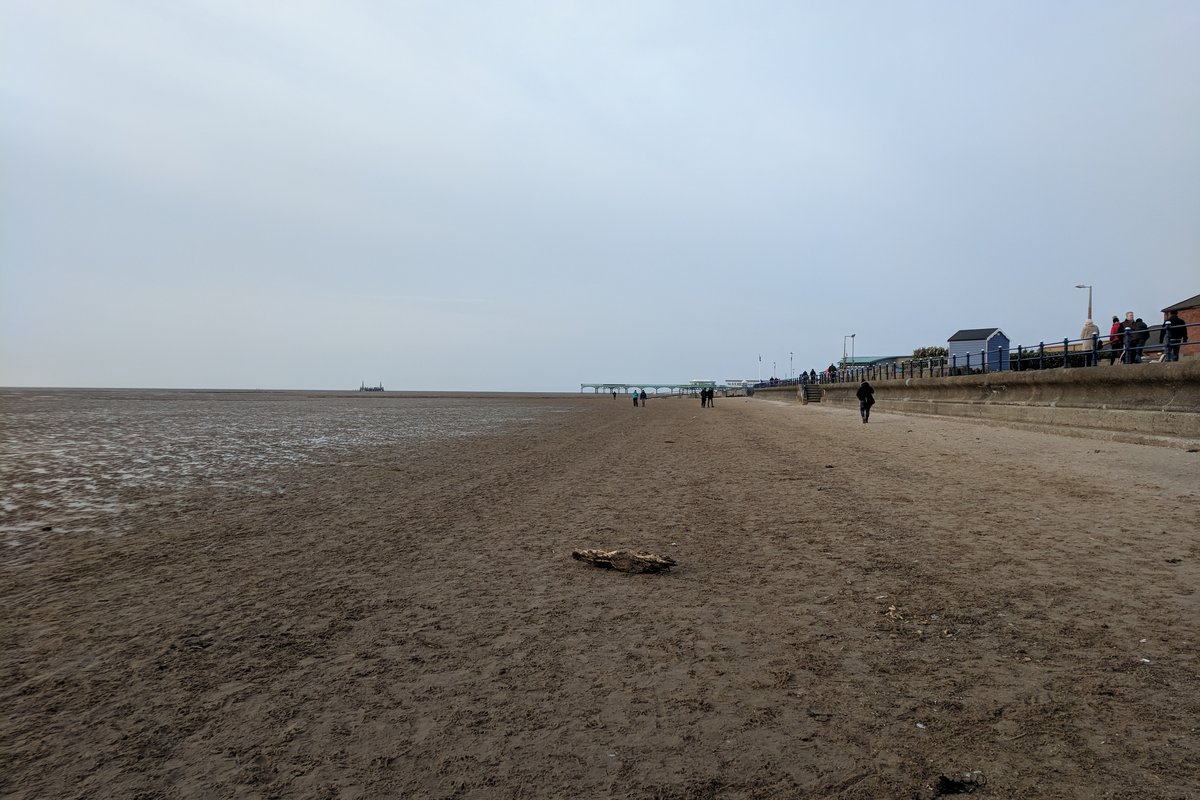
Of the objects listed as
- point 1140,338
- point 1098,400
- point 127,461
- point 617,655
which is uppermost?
point 1140,338

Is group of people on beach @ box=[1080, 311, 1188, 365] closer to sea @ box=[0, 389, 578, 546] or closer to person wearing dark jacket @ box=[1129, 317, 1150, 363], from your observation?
person wearing dark jacket @ box=[1129, 317, 1150, 363]

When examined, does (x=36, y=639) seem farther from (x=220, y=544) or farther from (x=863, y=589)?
(x=863, y=589)

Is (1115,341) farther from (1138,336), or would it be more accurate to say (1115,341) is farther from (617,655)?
(617,655)

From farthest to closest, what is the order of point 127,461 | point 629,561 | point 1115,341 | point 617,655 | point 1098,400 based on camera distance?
point 1115,341, point 1098,400, point 127,461, point 629,561, point 617,655

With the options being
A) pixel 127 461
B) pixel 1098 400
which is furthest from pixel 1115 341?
pixel 127 461

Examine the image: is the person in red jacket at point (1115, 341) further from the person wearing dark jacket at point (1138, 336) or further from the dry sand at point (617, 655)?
the dry sand at point (617, 655)

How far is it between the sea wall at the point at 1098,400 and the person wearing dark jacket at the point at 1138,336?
69 cm

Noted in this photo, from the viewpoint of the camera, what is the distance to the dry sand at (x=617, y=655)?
9.70 feet

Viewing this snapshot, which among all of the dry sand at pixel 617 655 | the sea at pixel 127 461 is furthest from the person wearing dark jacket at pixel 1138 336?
the sea at pixel 127 461

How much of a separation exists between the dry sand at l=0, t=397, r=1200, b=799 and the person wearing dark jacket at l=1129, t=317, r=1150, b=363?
7.09 meters

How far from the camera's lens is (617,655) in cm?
424

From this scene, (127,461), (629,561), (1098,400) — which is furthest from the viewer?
(1098,400)

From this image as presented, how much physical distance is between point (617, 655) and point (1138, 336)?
2137cm

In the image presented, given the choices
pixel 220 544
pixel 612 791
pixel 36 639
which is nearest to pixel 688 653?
pixel 612 791
